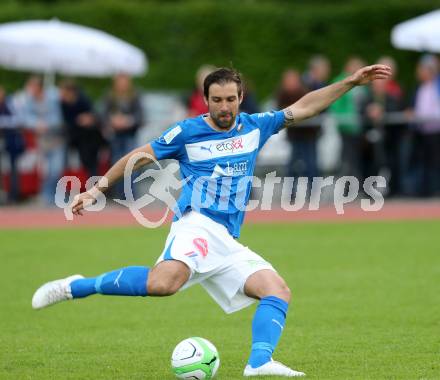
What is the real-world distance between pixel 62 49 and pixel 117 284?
13.1 m

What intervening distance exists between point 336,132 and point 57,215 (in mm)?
5208

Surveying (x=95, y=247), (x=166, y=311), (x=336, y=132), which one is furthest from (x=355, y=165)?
(x=166, y=311)

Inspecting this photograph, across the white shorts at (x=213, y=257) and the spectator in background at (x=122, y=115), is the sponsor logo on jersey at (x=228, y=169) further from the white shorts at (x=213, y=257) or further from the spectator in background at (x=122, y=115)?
the spectator in background at (x=122, y=115)

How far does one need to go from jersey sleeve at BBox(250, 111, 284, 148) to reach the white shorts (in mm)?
732

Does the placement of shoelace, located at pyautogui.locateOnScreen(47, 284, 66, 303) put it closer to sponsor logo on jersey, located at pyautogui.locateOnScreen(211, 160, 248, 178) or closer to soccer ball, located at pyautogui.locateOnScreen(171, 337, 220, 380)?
soccer ball, located at pyautogui.locateOnScreen(171, 337, 220, 380)

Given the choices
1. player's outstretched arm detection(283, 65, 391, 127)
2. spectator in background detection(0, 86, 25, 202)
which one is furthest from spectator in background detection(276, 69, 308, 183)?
player's outstretched arm detection(283, 65, 391, 127)

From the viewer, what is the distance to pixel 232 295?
7074 millimetres

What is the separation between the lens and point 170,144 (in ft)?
23.6

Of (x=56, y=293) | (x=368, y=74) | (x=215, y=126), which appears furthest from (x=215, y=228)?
(x=368, y=74)

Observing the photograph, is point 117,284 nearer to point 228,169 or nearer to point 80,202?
point 80,202

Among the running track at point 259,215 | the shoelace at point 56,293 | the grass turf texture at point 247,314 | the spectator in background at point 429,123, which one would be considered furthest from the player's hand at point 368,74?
the spectator in background at point 429,123

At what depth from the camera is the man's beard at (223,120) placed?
706 centimetres

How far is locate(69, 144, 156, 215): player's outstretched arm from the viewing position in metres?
6.94

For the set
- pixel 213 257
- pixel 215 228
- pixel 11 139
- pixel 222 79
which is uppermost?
pixel 222 79
